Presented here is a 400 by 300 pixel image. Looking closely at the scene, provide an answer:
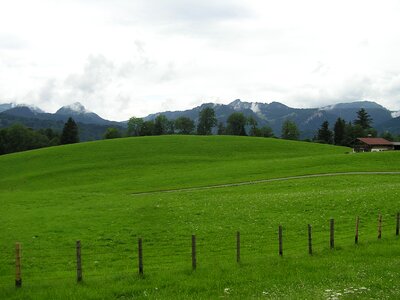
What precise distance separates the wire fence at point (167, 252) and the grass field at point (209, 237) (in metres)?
0.07

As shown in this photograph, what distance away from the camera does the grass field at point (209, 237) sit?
16984 millimetres

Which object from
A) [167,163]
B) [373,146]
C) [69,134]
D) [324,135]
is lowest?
[167,163]

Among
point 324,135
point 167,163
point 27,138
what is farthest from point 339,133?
point 27,138

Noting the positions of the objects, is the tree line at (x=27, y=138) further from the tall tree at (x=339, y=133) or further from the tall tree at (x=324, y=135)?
the tall tree at (x=339, y=133)

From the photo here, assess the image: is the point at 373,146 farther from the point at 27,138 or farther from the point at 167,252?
the point at 27,138

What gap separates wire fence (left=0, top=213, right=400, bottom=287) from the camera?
2166 centimetres

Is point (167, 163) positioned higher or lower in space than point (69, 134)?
lower

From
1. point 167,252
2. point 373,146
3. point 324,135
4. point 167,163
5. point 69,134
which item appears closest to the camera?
point 167,252

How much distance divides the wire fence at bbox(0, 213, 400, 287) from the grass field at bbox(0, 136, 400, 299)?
7cm

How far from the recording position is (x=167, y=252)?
26734 mm

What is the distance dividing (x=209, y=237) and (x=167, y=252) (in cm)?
456

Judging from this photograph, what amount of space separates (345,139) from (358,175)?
445 feet

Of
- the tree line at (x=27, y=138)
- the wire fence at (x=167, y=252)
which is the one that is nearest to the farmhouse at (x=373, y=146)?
the tree line at (x=27, y=138)

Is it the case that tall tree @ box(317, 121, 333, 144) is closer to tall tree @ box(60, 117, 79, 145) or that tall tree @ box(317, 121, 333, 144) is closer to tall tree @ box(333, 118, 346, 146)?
tall tree @ box(333, 118, 346, 146)
